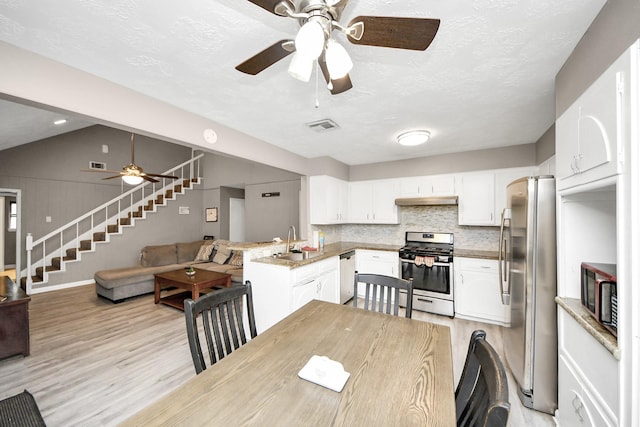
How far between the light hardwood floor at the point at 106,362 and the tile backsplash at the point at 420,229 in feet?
4.18

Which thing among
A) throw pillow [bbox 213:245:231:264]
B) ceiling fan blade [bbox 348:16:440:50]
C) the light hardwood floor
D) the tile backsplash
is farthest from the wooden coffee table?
ceiling fan blade [bbox 348:16:440:50]

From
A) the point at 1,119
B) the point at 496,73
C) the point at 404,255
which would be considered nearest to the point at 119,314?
the point at 1,119

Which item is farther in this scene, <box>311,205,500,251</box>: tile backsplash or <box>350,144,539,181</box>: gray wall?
<box>311,205,500,251</box>: tile backsplash

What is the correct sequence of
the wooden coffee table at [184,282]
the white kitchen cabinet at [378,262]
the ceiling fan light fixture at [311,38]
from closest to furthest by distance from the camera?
the ceiling fan light fixture at [311,38] < the wooden coffee table at [184,282] < the white kitchen cabinet at [378,262]

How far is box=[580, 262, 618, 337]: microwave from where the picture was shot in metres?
1.14

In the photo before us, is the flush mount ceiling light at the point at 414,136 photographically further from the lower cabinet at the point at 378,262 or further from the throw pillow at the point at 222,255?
the throw pillow at the point at 222,255

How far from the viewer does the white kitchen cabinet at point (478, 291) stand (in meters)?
3.28

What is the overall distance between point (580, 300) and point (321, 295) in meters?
2.38

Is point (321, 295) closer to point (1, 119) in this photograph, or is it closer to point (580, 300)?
point (580, 300)

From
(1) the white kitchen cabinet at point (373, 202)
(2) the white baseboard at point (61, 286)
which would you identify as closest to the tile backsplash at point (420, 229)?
(1) the white kitchen cabinet at point (373, 202)

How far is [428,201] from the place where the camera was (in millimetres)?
3896

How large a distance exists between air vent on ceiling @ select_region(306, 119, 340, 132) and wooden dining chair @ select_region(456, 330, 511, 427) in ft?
7.61

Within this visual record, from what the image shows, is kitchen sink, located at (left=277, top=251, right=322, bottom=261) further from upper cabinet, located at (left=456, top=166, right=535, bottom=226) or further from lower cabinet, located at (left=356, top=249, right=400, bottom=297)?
upper cabinet, located at (left=456, top=166, right=535, bottom=226)

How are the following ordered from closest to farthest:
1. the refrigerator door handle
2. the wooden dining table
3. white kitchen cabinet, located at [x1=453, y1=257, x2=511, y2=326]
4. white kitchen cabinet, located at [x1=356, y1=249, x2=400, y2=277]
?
the wooden dining table < the refrigerator door handle < white kitchen cabinet, located at [x1=453, y1=257, x2=511, y2=326] < white kitchen cabinet, located at [x1=356, y1=249, x2=400, y2=277]
